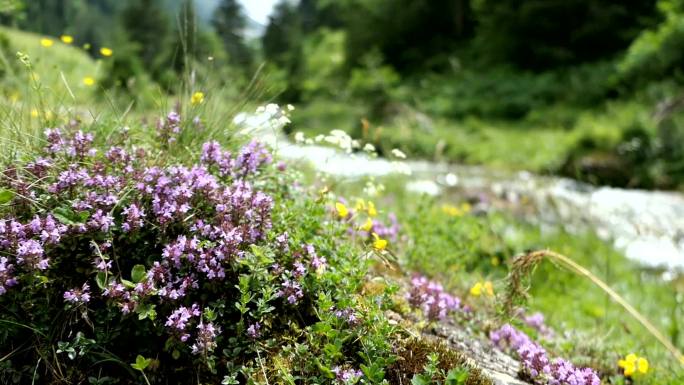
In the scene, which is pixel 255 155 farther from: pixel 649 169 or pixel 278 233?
pixel 649 169

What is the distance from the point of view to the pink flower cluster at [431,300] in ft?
8.43

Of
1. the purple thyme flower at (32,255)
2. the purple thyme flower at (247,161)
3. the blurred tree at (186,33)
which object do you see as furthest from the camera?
the blurred tree at (186,33)

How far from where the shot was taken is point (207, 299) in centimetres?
207

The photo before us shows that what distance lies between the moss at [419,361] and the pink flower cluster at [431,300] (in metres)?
0.37

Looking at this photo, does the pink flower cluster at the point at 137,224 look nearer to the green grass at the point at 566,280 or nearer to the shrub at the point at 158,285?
the shrub at the point at 158,285

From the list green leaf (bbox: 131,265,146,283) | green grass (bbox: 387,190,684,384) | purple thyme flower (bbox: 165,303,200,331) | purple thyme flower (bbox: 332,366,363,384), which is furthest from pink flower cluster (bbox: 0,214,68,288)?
green grass (bbox: 387,190,684,384)

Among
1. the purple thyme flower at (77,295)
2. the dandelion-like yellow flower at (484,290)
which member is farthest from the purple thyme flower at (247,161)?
the dandelion-like yellow flower at (484,290)

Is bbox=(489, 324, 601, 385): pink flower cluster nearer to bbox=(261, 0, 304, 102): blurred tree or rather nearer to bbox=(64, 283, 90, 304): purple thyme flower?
bbox=(64, 283, 90, 304): purple thyme flower

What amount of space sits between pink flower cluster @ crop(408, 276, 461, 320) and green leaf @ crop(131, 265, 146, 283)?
1235mm

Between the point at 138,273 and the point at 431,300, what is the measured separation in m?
1.33

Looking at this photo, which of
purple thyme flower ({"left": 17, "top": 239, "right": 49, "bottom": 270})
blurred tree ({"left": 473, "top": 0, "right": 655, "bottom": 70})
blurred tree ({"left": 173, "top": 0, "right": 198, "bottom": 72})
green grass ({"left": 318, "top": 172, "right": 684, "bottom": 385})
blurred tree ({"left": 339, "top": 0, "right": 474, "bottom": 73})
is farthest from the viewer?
blurred tree ({"left": 339, "top": 0, "right": 474, "bottom": 73})

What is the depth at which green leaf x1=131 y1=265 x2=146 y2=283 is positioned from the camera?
189 centimetres

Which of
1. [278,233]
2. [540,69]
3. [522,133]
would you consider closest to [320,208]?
[278,233]

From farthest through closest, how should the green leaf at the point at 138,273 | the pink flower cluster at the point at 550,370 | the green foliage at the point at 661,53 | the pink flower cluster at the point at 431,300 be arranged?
the green foliage at the point at 661,53, the pink flower cluster at the point at 431,300, the pink flower cluster at the point at 550,370, the green leaf at the point at 138,273
